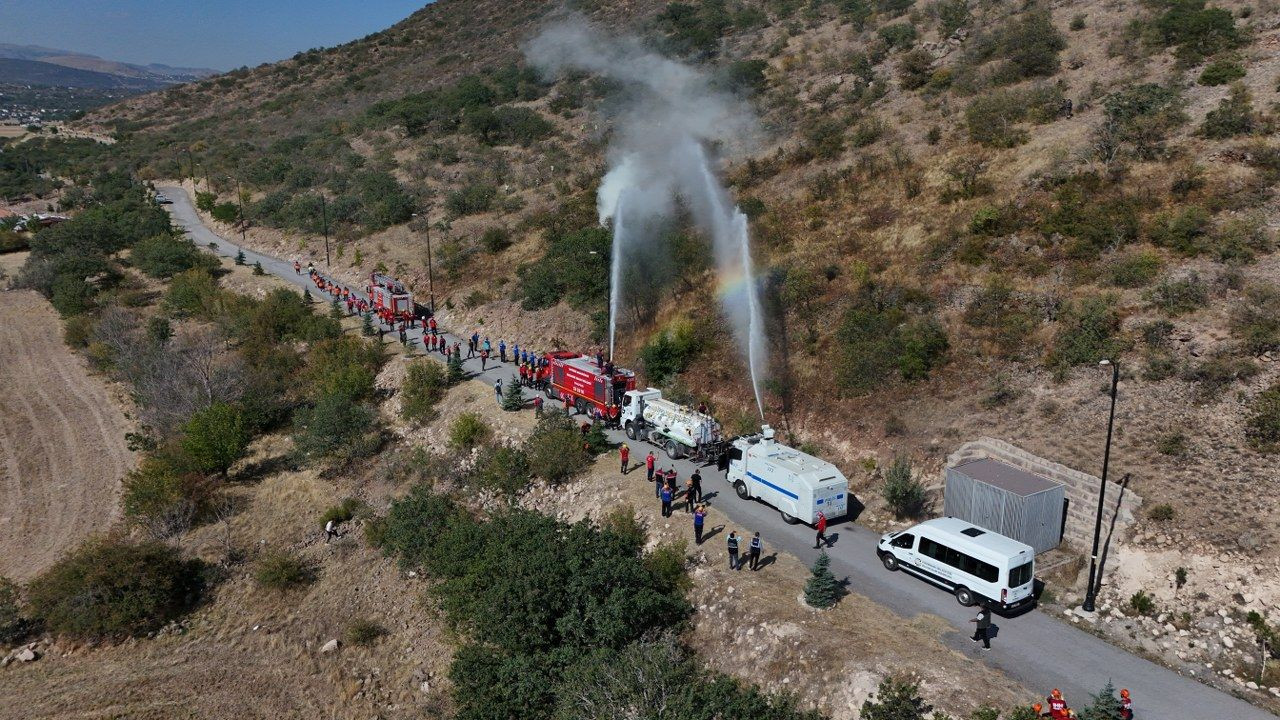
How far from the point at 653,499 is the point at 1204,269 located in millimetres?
19602

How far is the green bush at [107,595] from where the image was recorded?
72.9 ft

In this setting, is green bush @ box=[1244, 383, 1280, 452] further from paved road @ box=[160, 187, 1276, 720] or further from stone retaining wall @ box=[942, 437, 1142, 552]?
paved road @ box=[160, 187, 1276, 720]

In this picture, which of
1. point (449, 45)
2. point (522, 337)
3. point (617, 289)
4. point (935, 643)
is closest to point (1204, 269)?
point (935, 643)

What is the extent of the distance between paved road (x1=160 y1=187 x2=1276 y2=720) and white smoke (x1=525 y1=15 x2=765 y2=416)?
7517 millimetres

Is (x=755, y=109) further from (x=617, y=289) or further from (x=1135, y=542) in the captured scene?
(x=1135, y=542)

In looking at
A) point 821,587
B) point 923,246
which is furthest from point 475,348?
point 821,587

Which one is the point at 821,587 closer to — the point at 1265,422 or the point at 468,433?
the point at 1265,422

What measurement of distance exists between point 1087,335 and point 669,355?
14960mm

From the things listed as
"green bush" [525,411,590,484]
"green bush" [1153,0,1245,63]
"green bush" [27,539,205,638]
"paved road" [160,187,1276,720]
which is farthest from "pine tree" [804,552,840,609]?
"green bush" [1153,0,1245,63]

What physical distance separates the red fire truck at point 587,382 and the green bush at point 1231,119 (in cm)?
2537

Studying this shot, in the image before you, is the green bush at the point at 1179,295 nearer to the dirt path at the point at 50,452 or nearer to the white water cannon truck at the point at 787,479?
the white water cannon truck at the point at 787,479

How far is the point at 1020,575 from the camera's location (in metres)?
17.4

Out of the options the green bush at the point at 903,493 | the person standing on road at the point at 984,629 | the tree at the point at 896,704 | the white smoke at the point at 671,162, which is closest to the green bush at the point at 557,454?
the white smoke at the point at 671,162

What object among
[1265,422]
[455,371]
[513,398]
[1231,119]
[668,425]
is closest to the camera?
[1265,422]
